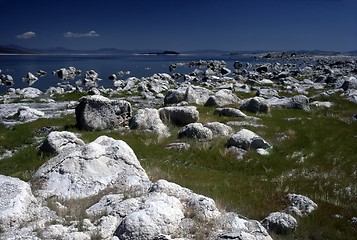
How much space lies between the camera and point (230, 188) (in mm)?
18281

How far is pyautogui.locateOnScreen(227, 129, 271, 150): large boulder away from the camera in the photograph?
26053mm

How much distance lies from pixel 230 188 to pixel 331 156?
10.3 meters

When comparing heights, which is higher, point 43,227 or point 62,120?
point 43,227

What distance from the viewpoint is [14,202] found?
1199 centimetres

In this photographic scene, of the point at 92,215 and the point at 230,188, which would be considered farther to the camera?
the point at 230,188

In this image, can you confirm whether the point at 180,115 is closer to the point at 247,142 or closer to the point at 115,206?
the point at 247,142

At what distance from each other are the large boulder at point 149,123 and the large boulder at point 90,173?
12356 mm

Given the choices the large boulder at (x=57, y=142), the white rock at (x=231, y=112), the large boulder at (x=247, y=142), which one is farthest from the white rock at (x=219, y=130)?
the large boulder at (x=57, y=142)

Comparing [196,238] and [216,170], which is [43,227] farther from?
[216,170]

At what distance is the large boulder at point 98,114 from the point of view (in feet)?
101

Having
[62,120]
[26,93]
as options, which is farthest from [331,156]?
[26,93]

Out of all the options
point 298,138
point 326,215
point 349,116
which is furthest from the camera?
point 349,116

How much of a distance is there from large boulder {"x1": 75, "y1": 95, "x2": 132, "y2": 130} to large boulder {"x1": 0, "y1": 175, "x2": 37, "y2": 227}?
17.5 m

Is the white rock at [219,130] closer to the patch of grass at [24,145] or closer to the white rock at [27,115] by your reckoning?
the patch of grass at [24,145]
